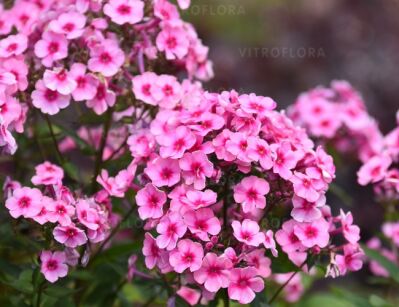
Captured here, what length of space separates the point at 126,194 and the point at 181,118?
0.50 m

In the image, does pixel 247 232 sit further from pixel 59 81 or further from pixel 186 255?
pixel 59 81

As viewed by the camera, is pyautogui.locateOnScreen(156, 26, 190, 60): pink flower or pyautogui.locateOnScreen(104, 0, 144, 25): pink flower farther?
pyautogui.locateOnScreen(156, 26, 190, 60): pink flower

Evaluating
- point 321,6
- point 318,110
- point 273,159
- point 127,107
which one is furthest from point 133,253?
point 321,6

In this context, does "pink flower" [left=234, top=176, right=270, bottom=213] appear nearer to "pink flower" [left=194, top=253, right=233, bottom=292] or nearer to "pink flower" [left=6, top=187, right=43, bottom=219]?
"pink flower" [left=194, top=253, right=233, bottom=292]

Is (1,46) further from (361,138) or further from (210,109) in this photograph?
(361,138)

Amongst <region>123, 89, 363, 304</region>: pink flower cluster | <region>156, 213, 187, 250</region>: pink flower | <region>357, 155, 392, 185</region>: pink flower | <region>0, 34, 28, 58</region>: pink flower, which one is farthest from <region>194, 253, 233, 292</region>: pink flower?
<region>0, 34, 28, 58</region>: pink flower

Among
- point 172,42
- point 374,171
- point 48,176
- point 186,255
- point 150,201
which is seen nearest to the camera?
point 186,255

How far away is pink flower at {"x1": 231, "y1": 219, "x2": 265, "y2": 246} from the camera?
2.32 metres

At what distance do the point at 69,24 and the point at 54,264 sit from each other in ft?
2.83

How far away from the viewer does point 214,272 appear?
7.57 ft

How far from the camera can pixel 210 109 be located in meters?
2.54

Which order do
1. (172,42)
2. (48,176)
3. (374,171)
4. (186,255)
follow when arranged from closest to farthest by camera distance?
(186,255)
(48,176)
(172,42)
(374,171)

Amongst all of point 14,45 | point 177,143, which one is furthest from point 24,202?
point 14,45

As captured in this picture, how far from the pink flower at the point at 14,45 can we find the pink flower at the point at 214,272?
102 cm
